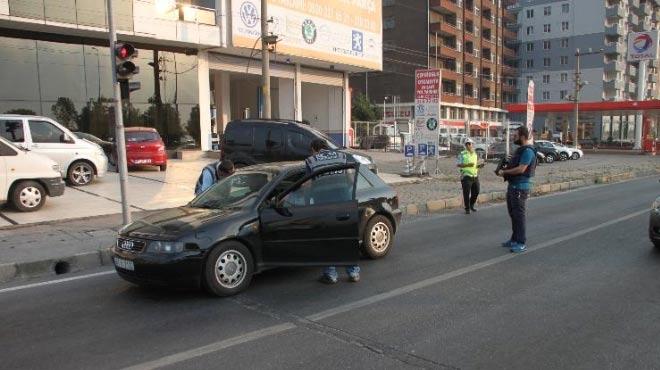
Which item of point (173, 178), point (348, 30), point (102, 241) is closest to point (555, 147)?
point (348, 30)

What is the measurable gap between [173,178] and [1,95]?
8.35 metres

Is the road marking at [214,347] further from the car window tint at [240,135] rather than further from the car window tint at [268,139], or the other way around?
the car window tint at [240,135]

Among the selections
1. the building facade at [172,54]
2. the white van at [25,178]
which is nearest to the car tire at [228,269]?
the white van at [25,178]

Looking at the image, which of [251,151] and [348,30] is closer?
[251,151]

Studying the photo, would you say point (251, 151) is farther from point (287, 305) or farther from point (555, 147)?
point (555, 147)

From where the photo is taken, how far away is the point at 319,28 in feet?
101

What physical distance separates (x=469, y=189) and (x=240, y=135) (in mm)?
6304

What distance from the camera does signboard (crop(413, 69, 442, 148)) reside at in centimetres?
2033

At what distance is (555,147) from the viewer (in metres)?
36.7

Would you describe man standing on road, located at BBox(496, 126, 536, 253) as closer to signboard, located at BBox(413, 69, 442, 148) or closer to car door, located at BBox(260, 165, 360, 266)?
car door, located at BBox(260, 165, 360, 266)

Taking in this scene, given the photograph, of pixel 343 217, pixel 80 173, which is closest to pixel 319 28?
pixel 80 173

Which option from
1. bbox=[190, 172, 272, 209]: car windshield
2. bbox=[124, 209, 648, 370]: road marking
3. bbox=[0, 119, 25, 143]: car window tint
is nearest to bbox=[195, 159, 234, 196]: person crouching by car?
bbox=[190, 172, 272, 209]: car windshield

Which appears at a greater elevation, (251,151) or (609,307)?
(251,151)

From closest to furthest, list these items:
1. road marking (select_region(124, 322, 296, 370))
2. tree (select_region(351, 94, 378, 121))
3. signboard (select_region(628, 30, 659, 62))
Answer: road marking (select_region(124, 322, 296, 370)) < signboard (select_region(628, 30, 659, 62)) < tree (select_region(351, 94, 378, 121))
